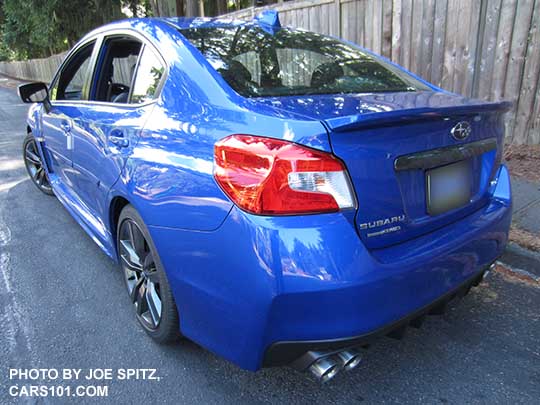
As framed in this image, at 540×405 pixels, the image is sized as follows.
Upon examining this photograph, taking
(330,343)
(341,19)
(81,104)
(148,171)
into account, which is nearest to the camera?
(330,343)

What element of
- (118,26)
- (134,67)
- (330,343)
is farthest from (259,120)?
(118,26)

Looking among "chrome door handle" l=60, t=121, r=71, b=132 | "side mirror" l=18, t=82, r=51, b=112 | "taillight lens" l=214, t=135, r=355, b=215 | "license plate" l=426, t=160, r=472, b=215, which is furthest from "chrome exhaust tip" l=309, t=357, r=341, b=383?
"side mirror" l=18, t=82, r=51, b=112

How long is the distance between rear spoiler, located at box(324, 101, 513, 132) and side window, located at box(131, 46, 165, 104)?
1.10m

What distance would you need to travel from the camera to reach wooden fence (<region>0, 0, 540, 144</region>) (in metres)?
4.44

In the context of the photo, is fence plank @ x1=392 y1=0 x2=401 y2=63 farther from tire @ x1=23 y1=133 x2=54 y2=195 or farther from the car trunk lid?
tire @ x1=23 y1=133 x2=54 y2=195

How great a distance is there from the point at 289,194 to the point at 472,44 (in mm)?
4460

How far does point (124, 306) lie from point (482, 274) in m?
2.19

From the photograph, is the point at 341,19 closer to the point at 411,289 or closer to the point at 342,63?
the point at 342,63

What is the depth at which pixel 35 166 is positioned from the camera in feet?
16.7

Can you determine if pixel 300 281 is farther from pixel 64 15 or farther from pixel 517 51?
pixel 64 15

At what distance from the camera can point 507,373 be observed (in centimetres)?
203

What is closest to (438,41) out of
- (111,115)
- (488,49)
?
(488,49)

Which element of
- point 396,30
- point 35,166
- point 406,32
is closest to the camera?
point 35,166

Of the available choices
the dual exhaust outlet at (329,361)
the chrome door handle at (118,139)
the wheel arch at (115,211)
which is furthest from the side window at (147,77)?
the dual exhaust outlet at (329,361)
